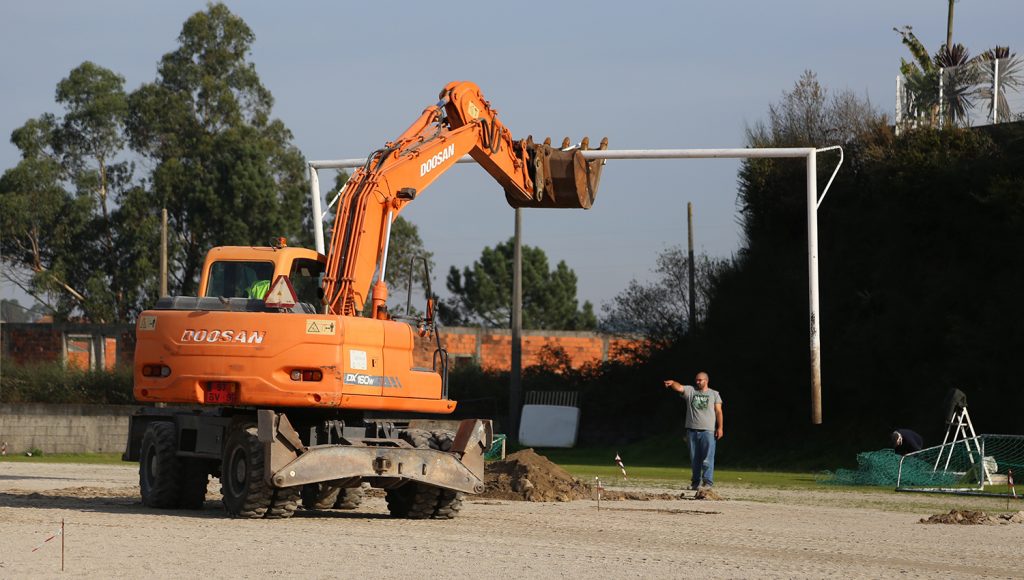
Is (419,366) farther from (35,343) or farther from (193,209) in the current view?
(193,209)

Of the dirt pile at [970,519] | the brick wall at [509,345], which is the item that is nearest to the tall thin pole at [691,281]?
the brick wall at [509,345]

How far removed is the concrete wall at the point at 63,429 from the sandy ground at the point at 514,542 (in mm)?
20466

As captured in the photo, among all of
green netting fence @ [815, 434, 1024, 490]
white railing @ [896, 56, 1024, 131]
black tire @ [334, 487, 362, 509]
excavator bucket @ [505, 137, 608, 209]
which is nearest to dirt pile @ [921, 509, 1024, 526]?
excavator bucket @ [505, 137, 608, 209]

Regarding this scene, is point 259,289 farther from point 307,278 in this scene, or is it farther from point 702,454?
point 702,454

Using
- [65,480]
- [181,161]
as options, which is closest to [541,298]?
[181,161]

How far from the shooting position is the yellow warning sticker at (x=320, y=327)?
16344 mm

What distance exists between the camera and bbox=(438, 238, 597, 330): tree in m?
102

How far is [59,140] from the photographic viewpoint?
66.8 m

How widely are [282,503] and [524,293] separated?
87.9 metres

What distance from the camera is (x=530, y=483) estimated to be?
22.6 meters

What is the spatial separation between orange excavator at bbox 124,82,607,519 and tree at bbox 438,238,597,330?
80.9 metres

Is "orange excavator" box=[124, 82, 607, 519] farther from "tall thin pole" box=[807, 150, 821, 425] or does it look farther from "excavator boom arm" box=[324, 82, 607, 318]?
"tall thin pole" box=[807, 150, 821, 425]

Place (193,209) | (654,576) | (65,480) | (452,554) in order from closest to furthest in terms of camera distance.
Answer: (654,576) → (452,554) → (65,480) → (193,209)

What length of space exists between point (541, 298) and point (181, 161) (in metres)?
41.8
